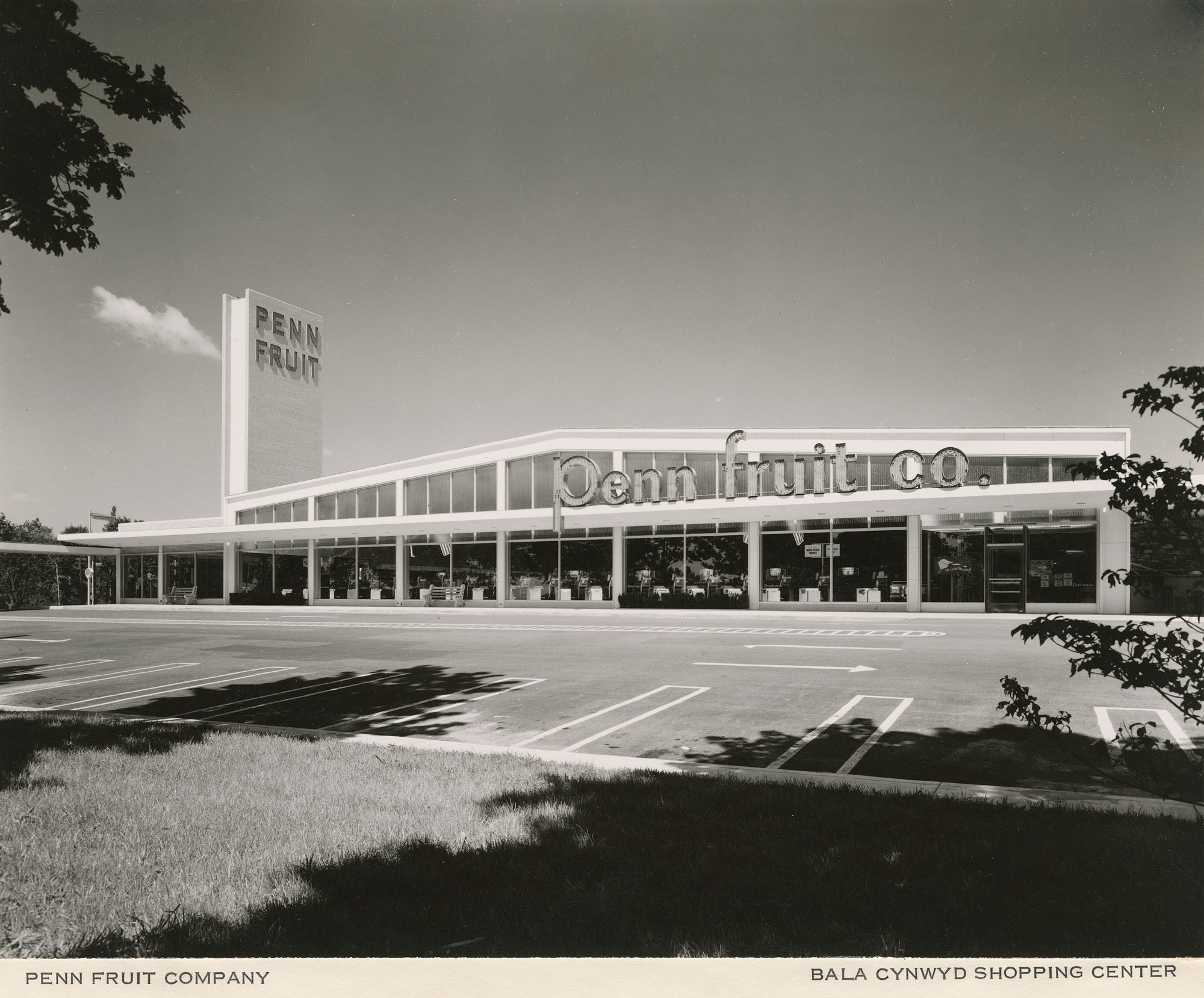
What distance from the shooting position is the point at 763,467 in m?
27.5

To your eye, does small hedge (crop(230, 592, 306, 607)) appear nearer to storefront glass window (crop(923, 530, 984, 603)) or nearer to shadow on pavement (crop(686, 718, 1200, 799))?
storefront glass window (crop(923, 530, 984, 603))

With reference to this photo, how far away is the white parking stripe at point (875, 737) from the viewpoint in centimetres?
658

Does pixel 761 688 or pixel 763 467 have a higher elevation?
pixel 763 467

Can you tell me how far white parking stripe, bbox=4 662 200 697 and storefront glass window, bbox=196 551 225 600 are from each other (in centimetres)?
3114

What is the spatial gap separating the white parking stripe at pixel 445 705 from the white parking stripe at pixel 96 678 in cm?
625

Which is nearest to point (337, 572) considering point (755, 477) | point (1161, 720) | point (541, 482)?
point (541, 482)

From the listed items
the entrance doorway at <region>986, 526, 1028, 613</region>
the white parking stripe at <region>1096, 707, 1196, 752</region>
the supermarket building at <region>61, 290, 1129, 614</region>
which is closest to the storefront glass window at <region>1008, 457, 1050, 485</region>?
the supermarket building at <region>61, 290, 1129, 614</region>

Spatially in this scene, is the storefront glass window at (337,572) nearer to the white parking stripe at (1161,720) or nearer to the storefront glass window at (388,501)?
the storefront glass window at (388,501)

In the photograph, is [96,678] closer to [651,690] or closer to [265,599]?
[651,690]

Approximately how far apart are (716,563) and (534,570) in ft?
25.7

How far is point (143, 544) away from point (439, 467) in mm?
20047
